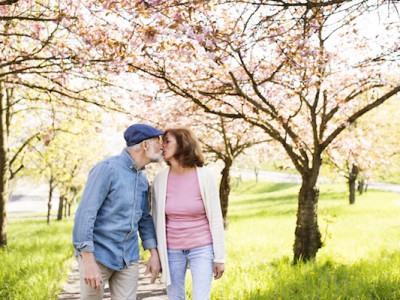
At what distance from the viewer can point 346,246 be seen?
1102cm

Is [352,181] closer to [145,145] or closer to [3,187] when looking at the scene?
[3,187]

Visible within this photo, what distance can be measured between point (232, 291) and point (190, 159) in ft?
9.22

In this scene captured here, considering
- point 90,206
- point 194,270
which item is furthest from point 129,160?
point 194,270

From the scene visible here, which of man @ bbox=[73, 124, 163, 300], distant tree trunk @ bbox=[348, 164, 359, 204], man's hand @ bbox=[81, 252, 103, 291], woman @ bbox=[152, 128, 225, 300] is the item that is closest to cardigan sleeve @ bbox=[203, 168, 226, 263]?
woman @ bbox=[152, 128, 225, 300]

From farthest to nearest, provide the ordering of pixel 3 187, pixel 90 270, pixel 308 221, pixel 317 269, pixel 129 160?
1. pixel 3 187
2. pixel 308 221
3. pixel 317 269
4. pixel 129 160
5. pixel 90 270

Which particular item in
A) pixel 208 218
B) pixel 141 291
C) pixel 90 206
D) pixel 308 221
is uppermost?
pixel 90 206

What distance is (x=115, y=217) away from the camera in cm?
324

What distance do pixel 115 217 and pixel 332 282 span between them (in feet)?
12.2

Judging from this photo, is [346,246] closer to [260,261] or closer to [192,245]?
[260,261]

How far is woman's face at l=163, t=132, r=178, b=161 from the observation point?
356cm

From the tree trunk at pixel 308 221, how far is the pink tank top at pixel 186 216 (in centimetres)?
436

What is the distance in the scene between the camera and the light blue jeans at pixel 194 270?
11.5ft

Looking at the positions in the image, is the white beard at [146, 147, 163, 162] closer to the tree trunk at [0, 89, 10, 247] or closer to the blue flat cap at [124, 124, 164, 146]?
the blue flat cap at [124, 124, 164, 146]

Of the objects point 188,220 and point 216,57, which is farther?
point 216,57
